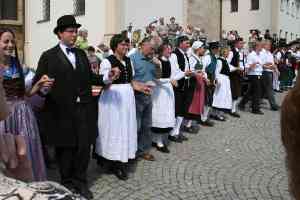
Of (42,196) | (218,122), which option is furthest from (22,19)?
(42,196)

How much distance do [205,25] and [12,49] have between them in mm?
28076

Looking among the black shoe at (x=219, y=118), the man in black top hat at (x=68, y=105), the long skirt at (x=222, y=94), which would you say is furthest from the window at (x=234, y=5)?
the man in black top hat at (x=68, y=105)

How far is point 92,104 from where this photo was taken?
512cm

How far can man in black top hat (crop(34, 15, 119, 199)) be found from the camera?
187 inches

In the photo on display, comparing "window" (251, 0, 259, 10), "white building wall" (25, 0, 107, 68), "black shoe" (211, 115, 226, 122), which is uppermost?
"window" (251, 0, 259, 10)

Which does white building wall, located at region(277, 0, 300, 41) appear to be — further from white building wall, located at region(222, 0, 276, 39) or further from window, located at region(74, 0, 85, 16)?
window, located at region(74, 0, 85, 16)

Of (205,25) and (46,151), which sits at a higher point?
(205,25)

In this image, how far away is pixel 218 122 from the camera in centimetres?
1013

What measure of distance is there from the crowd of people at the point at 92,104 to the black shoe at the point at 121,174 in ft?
0.04

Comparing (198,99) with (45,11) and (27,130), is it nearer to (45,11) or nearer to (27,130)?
(27,130)

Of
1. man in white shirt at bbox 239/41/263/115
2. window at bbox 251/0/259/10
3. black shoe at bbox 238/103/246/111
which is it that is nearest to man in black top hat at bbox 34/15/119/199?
man in white shirt at bbox 239/41/263/115

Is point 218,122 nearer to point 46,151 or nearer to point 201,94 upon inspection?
point 201,94

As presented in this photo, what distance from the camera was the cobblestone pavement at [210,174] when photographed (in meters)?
5.26

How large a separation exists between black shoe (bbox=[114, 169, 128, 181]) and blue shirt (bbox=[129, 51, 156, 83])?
4.18ft
